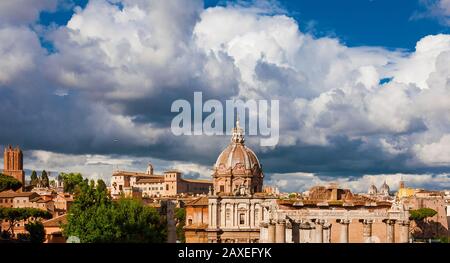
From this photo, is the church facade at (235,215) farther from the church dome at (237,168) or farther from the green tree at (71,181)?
the green tree at (71,181)

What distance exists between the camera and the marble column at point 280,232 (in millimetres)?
54116

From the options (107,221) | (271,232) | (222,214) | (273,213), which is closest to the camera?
(271,232)

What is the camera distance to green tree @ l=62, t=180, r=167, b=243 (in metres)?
58.7

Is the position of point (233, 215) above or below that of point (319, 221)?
below

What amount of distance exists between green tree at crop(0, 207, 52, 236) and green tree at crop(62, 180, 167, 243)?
3313 cm

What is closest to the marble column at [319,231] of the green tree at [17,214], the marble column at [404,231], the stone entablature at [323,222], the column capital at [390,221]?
the stone entablature at [323,222]

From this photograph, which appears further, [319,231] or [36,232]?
[36,232]

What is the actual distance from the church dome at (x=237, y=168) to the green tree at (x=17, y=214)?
23777 mm

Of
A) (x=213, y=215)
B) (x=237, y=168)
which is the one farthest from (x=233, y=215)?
(x=237, y=168)

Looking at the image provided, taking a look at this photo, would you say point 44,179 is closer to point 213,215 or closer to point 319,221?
point 213,215

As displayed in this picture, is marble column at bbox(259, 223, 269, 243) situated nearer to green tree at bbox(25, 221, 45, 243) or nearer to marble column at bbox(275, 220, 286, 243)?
marble column at bbox(275, 220, 286, 243)

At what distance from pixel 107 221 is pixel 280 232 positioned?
44.5 ft

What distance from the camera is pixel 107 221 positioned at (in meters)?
59.3
